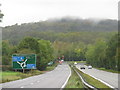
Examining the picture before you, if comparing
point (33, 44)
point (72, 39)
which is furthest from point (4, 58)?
point (72, 39)

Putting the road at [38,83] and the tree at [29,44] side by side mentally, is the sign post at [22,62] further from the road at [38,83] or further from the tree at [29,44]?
the tree at [29,44]

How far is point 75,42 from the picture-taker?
257ft

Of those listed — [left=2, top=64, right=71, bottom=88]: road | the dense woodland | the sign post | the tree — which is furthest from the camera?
the tree

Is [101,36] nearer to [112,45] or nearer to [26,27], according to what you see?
[112,45]

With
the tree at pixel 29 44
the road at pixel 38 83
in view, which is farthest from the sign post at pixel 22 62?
the tree at pixel 29 44

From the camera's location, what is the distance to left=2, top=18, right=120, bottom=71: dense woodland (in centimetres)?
4950

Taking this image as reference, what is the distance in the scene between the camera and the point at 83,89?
884 inches

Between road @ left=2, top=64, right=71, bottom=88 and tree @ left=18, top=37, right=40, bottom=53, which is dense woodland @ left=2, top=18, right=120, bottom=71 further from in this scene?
road @ left=2, top=64, right=71, bottom=88

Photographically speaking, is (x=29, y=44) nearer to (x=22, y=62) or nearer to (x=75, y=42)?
(x=75, y=42)

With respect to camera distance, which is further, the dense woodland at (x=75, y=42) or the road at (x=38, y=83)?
the dense woodland at (x=75, y=42)

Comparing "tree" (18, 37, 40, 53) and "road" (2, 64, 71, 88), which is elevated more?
"tree" (18, 37, 40, 53)

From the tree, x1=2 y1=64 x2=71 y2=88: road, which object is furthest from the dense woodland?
x1=2 y1=64 x2=71 y2=88: road

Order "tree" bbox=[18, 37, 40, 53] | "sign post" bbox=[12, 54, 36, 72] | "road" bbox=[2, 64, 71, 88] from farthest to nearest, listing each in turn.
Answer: "tree" bbox=[18, 37, 40, 53], "sign post" bbox=[12, 54, 36, 72], "road" bbox=[2, 64, 71, 88]

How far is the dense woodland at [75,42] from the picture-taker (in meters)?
49.5
